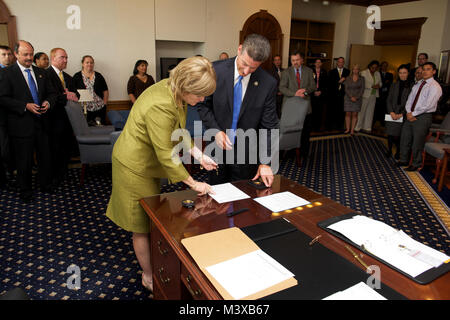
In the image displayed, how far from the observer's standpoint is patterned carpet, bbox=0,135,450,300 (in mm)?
2453

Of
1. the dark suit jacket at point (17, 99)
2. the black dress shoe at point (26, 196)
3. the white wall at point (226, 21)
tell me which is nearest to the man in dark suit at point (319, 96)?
the white wall at point (226, 21)

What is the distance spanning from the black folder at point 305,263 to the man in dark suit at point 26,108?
3328mm

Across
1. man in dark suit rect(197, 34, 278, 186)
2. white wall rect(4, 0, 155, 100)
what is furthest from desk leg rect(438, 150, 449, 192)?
white wall rect(4, 0, 155, 100)

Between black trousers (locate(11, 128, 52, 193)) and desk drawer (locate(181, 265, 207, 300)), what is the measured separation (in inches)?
127

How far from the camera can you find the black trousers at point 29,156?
3867 mm

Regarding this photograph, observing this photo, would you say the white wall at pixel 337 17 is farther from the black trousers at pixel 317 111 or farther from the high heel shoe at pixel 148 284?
the high heel shoe at pixel 148 284

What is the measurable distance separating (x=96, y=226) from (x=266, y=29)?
6488 millimetres

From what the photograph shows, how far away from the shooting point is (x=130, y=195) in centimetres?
198

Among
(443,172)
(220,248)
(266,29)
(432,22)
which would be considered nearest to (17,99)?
(220,248)

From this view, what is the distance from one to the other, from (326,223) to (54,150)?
12.9ft

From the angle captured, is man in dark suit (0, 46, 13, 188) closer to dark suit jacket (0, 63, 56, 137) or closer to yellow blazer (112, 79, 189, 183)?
dark suit jacket (0, 63, 56, 137)

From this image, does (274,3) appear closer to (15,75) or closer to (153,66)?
(153,66)

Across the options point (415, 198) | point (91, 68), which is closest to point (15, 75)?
point (91, 68)

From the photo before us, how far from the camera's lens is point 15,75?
375 cm
